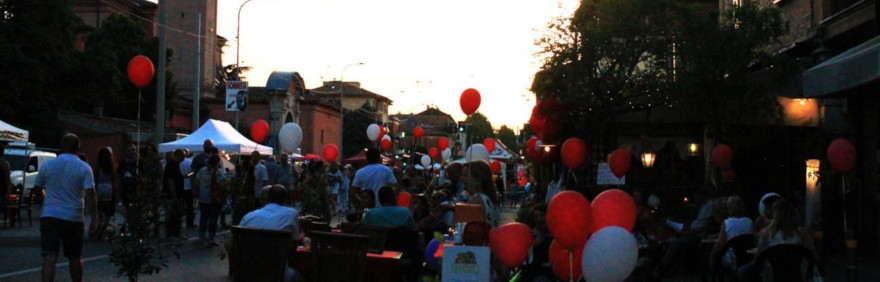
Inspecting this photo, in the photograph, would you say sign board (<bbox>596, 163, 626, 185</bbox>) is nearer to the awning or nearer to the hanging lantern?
the hanging lantern

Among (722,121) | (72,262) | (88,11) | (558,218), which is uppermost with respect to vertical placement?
(88,11)

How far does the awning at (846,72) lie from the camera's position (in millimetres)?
7633

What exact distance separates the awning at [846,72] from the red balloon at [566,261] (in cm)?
→ 273

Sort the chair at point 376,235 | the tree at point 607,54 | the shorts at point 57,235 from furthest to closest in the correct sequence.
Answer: the tree at point 607,54
the chair at point 376,235
the shorts at point 57,235

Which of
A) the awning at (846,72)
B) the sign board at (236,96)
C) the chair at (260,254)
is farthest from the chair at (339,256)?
the sign board at (236,96)

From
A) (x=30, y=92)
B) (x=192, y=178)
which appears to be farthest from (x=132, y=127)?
(x=192, y=178)

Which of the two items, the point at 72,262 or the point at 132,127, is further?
the point at 132,127

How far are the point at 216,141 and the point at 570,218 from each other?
18223mm

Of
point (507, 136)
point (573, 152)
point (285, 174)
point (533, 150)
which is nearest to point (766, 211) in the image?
point (573, 152)

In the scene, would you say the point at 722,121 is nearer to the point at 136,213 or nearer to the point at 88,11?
the point at 136,213

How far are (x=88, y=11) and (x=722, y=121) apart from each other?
5772 cm

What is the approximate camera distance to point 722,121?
57.0ft

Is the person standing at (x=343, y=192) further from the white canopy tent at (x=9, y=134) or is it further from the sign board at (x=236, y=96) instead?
the white canopy tent at (x=9, y=134)

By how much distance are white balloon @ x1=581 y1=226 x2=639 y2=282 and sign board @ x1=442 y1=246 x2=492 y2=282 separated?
132cm
